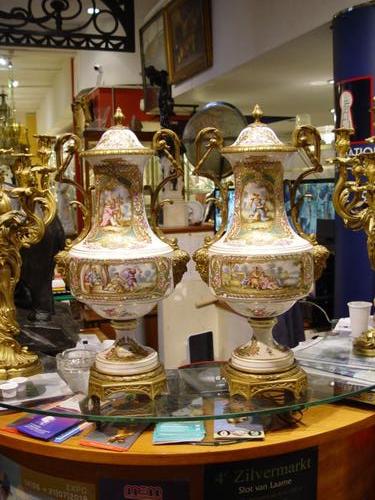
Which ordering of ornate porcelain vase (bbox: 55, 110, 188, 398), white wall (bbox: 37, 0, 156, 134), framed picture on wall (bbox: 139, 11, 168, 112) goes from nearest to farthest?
ornate porcelain vase (bbox: 55, 110, 188, 398)
framed picture on wall (bbox: 139, 11, 168, 112)
white wall (bbox: 37, 0, 156, 134)

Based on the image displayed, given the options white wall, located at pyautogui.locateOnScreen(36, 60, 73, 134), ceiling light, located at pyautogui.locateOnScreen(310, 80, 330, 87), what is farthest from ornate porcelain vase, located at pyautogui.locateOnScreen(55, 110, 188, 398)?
white wall, located at pyautogui.locateOnScreen(36, 60, 73, 134)

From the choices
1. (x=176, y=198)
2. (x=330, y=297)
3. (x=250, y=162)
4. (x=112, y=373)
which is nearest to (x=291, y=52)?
(x=176, y=198)

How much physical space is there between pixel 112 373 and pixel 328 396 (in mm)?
474

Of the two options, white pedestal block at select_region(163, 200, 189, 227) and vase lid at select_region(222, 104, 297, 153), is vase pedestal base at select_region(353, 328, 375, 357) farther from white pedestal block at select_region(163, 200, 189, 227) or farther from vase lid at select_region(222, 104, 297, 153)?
white pedestal block at select_region(163, 200, 189, 227)

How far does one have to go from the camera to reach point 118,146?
131 cm

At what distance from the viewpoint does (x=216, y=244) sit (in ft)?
4.41

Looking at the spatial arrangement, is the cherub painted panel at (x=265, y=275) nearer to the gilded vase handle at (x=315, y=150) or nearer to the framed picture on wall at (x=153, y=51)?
the gilded vase handle at (x=315, y=150)

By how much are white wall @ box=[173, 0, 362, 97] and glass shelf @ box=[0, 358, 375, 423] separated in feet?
7.88

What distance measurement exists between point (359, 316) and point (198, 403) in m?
0.60

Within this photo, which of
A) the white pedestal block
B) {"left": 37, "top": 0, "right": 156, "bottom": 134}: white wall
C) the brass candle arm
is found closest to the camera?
the brass candle arm

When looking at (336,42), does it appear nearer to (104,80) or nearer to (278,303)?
(278,303)

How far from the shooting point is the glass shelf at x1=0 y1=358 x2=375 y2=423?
A: 1219 millimetres

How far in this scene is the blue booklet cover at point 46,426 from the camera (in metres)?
1.21

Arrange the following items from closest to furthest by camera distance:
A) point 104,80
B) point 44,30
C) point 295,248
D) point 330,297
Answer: point 295,248 < point 44,30 < point 330,297 < point 104,80
